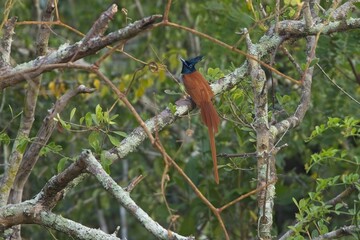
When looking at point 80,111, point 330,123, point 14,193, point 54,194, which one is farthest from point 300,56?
point 54,194

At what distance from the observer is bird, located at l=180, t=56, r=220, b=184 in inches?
150

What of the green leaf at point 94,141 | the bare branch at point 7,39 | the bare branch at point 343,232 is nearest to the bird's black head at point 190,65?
the green leaf at point 94,141

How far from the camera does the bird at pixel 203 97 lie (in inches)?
150

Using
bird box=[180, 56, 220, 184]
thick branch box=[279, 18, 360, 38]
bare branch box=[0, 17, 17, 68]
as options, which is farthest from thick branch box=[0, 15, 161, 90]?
thick branch box=[279, 18, 360, 38]

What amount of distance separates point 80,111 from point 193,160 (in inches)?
32.8

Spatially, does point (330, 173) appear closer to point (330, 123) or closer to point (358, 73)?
point (358, 73)

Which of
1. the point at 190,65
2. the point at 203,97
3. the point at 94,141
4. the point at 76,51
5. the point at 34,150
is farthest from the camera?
the point at 190,65

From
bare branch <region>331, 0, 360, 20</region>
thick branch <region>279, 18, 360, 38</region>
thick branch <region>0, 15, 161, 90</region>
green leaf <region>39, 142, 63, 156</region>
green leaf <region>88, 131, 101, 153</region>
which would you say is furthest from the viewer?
bare branch <region>331, 0, 360, 20</region>

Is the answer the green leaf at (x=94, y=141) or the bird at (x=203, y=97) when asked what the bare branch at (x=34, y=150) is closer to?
the green leaf at (x=94, y=141)

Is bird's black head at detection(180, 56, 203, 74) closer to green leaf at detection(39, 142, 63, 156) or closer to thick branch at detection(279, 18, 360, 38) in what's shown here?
thick branch at detection(279, 18, 360, 38)

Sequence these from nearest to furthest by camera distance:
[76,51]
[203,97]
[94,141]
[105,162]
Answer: [76,51]
[105,162]
[94,141]
[203,97]

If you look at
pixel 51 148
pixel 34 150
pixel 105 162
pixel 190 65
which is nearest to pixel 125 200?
pixel 105 162

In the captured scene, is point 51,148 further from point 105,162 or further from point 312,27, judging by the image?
point 312,27

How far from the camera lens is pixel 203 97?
382 cm
